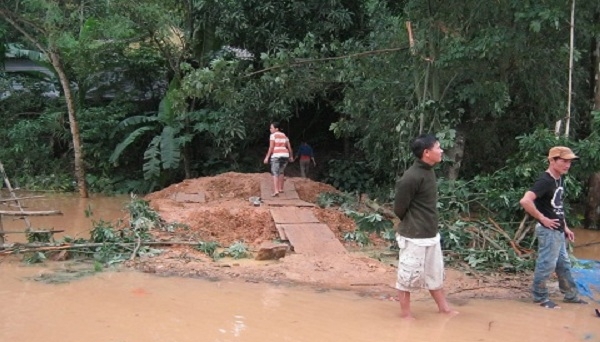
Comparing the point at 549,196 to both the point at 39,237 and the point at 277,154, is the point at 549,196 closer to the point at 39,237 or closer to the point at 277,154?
the point at 39,237

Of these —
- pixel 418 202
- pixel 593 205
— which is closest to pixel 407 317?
pixel 418 202

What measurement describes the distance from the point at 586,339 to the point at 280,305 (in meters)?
2.81

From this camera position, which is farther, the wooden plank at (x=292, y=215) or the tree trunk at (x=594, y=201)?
the tree trunk at (x=594, y=201)

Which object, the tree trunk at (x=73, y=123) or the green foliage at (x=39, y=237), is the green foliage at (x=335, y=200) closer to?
the green foliage at (x=39, y=237)

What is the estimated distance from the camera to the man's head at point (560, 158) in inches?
224

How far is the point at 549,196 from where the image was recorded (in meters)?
5.83

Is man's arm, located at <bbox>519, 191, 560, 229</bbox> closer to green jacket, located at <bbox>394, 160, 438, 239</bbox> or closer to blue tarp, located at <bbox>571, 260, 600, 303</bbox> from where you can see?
green jacket, located at <bbox>394, 160, 438, 239</bbox>

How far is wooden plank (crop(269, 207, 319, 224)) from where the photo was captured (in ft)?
32.6

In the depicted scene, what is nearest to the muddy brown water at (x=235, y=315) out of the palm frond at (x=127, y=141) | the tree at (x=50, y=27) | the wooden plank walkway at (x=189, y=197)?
the wooden plank walkway at (x=189, y=197)

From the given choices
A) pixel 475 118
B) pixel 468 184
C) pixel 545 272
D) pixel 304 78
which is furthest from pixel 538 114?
pixel 545 272

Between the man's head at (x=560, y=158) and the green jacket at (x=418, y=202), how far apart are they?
127 centimetres

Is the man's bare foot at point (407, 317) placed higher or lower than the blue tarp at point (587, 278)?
lower

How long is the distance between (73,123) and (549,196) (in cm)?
1272

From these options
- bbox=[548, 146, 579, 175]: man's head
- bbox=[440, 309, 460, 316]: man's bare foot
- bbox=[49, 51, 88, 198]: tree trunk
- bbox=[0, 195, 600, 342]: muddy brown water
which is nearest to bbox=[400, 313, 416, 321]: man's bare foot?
bbox=[0, 195, 600, 342]: muddy brown water
